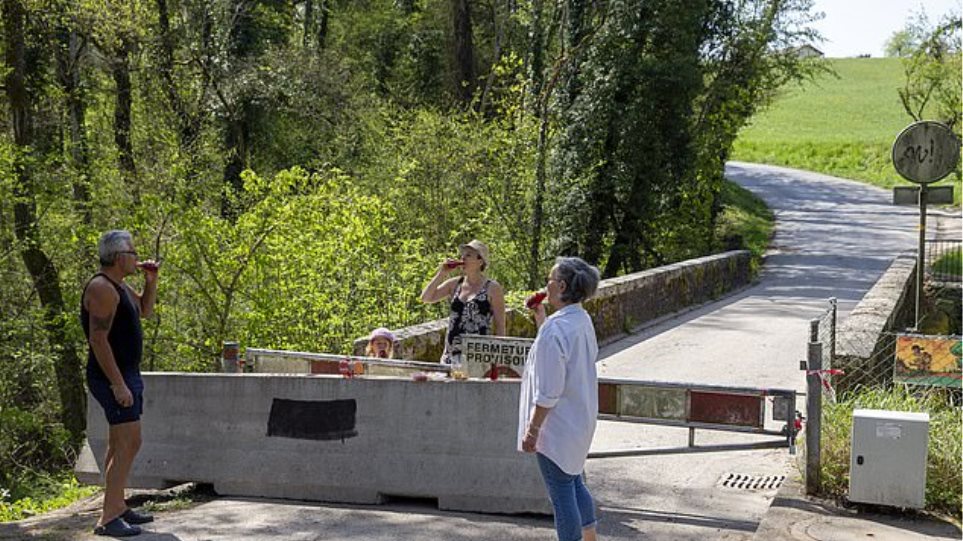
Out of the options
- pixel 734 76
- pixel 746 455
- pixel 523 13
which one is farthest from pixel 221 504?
pixel 734 76

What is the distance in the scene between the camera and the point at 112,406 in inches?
301

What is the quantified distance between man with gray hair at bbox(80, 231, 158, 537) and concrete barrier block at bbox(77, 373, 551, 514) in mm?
937

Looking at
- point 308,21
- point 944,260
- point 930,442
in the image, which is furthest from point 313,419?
point 308,21

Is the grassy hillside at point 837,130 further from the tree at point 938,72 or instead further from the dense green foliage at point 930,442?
the dense green foliage at point 930,442

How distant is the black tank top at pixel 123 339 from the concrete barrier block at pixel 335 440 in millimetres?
1042

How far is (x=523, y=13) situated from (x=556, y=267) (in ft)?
77.9

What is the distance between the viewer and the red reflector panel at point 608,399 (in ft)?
28.1

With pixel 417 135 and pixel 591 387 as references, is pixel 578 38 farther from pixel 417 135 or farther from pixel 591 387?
pixel 591 387

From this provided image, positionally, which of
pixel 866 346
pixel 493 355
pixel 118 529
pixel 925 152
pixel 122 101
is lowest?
pixel 118 529

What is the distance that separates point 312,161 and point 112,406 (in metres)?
23.4

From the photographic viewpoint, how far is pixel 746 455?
10312 mm

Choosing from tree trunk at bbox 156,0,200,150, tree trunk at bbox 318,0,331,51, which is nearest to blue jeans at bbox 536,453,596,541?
tree trunk at bbox 156,0,200,150

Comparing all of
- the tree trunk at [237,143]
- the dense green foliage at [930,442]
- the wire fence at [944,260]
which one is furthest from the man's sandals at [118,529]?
the wire fence at [944,260]

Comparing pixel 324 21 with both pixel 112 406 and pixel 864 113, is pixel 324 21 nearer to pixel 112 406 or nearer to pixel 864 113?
pixel 112 406
